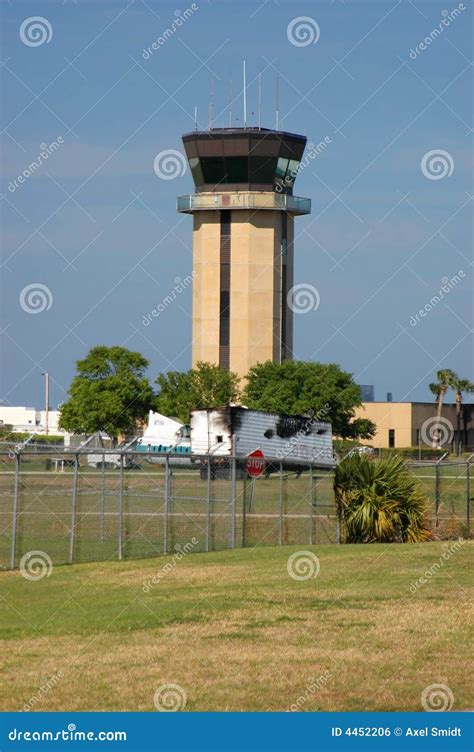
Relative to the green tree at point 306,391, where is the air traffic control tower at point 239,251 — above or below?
above

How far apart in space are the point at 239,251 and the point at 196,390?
15.6 meters

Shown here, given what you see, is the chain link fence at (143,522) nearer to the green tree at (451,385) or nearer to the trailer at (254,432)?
the trailer at (254,432)

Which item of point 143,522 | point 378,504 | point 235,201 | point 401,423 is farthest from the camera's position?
point 401,423

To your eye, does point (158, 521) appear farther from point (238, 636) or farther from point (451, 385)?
point (451, 385)

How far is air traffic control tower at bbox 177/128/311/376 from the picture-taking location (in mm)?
113625

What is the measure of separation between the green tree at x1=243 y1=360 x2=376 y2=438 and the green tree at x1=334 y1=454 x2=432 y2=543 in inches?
2724

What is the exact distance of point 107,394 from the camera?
104 m

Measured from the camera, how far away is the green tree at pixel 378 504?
1170 inches

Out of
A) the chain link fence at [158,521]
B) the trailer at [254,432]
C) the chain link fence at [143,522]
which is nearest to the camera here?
the chain link fence at [143,522]

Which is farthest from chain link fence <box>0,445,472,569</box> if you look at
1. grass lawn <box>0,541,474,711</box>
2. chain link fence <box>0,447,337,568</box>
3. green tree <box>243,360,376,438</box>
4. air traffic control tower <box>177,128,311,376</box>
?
air traffic control tower <box>177,128,311,376</box>

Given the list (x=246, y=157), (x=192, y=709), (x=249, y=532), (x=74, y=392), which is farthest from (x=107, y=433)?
(x=192, y=709)

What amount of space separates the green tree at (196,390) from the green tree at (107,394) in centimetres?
173

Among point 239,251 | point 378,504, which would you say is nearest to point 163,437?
point 239,251

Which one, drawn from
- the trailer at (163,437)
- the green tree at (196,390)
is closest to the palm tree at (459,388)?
the green tree at (196,390)
